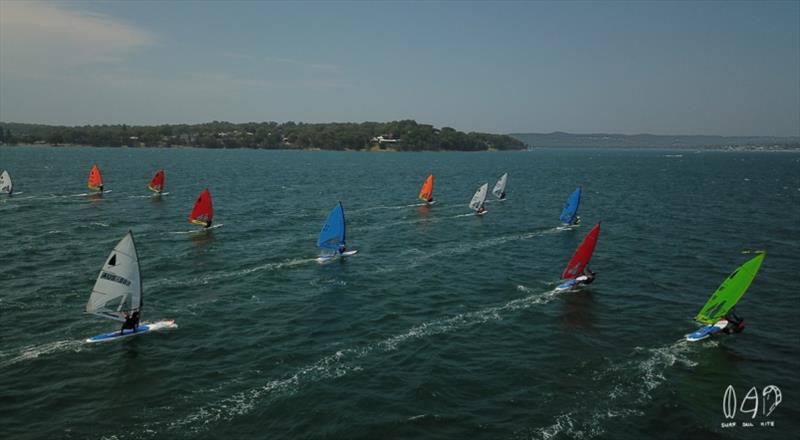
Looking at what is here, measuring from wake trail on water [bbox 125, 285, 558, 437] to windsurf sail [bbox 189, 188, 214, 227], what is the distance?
37749 mm

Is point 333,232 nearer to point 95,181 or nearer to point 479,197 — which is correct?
point 479,197

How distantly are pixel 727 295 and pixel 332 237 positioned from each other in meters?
32.9

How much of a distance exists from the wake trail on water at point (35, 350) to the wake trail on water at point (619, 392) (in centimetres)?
2506

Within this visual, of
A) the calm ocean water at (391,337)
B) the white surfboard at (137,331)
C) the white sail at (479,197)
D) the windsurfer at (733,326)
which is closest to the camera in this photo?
the calm ocean water at (391,337)

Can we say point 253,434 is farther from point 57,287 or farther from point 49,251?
point 49,251

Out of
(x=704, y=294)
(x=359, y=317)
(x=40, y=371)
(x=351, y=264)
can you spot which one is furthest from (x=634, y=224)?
(x=40, y=371)

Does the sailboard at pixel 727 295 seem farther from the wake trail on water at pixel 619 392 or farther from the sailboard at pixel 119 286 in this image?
the sailboard at pixel 119 286

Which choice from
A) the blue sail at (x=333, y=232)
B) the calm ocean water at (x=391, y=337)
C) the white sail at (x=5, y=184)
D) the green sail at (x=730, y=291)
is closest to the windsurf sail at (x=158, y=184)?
the white sail at (x=5, y=184)

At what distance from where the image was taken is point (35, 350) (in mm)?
28141

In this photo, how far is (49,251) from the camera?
49406 mm

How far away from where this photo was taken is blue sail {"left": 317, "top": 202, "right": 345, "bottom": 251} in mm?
49219

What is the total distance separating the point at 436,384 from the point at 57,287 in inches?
1235

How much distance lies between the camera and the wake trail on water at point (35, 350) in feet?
88.6

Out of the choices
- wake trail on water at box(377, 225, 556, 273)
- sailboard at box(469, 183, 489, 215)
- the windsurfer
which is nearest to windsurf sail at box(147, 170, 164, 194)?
sailboard at box(469, 183, 489, 215)
